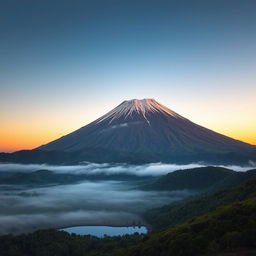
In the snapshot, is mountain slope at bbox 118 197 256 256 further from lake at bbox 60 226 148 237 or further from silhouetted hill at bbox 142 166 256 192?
silhouetted hill at bbox 142 166 256 192

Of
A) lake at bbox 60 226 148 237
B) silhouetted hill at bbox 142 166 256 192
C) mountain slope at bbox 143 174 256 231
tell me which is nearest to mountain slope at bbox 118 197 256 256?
mountain slope at bbox 143 174 256 231

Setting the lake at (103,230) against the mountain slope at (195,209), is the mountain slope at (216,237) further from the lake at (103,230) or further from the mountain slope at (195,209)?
the lake at (103,230)

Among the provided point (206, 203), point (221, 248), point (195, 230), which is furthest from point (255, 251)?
point (206, 203)

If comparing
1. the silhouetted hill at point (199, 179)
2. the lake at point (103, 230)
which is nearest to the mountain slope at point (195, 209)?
the lake at point (103, 230)

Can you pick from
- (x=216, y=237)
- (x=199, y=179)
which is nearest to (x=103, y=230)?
(x=199, y=179)

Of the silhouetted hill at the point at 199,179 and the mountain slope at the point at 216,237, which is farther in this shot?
the silhouetted hill at the point at 199,179

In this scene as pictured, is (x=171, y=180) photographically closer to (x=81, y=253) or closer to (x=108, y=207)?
(x=108, y=207)

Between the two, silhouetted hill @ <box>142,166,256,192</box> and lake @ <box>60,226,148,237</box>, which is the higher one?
silhouetted hill @ <box>142,166,256,192</box>

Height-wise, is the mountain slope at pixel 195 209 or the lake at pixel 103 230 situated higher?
the mountain slope at pixel 195 209
